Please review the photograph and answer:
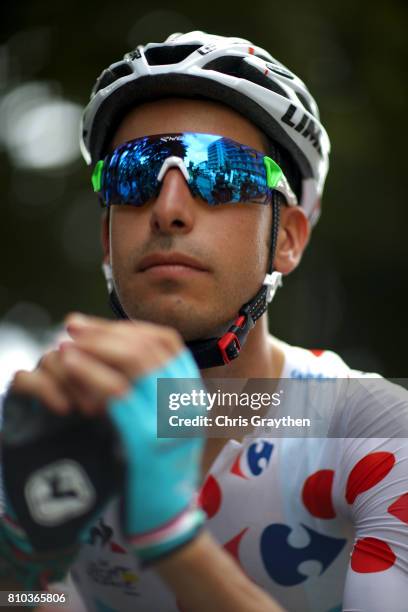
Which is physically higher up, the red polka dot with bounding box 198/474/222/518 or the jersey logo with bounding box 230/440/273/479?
the jersey logo with bounding box 230/440/273/479

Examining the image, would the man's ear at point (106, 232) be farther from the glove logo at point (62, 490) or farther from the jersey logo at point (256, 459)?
the glove logo at point (62, 490)

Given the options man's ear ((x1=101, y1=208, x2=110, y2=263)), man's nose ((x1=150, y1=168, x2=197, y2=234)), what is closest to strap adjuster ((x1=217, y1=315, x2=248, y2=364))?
man's nose ((x1=150, y1=168, x2=197, y2=234))

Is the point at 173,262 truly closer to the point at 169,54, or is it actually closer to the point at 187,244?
the point at 187,244

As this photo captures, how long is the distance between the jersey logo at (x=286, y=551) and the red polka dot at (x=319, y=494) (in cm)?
11

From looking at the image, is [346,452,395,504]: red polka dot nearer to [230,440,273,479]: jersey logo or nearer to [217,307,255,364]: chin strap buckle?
[230,440,273,479]: jersey logo

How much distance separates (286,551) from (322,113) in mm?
9915

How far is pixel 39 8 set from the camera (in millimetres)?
12391

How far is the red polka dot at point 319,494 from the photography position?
10.3ft

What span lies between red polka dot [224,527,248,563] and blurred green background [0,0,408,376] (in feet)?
28.9

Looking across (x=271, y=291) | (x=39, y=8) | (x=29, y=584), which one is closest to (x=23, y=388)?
(x=29, y=584)

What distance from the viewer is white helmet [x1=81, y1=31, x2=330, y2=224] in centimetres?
337

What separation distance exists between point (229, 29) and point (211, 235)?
10.1m

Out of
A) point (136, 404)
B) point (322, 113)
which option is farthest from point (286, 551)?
point (322, 113)

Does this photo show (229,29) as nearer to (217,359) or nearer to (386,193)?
(386,193)
